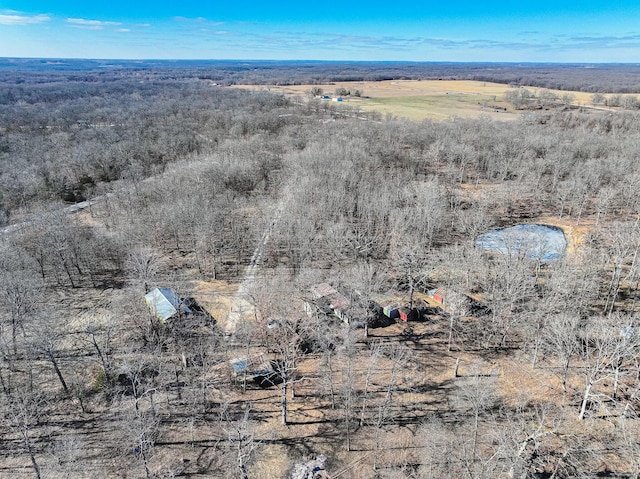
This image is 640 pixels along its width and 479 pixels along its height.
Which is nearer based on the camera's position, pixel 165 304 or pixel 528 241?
pixel 165 304

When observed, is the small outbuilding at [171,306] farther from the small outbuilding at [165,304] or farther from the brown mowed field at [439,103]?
the brown mowed field at [439,103]

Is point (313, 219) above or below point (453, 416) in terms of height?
above

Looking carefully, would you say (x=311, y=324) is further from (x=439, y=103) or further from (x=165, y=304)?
(x=439, y=103)

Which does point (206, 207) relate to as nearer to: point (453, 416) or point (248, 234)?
point (248, 234)

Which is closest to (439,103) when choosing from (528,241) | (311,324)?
(528,241)

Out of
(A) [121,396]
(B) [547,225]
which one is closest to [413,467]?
(A) [121,396]

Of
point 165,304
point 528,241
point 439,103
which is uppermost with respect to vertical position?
point 439,103
